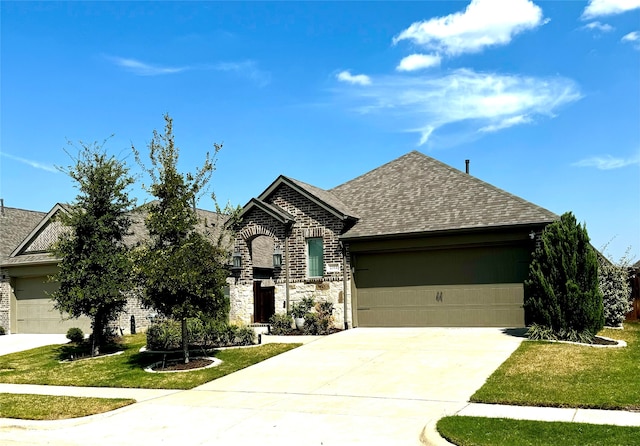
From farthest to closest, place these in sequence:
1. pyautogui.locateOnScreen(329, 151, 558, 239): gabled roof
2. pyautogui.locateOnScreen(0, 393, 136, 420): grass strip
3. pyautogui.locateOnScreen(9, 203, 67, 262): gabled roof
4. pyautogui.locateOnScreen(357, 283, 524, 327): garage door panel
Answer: pyautogui.locateOnScreen(9, 203, 67, 262): gabled roof → pyautogui.locateOnScreen(329, 151, 558, 239): gabled roof → pyautogui.locateOnScreen(357, 283, 524, 327): garage door panel → pyautogui.locateOnScreen(0, 393, 136, 420): grass strip

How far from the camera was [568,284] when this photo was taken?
49.0 feet

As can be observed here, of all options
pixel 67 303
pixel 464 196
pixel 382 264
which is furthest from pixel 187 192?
pixel 464 196

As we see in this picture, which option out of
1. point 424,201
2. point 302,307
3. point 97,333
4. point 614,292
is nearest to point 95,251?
point 97,333

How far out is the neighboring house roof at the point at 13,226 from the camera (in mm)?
27422

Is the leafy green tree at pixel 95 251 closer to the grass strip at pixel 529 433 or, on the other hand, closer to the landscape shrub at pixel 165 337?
the landscape shrub at pixel 165 337

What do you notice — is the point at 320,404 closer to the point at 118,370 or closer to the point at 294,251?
the point at 118,370

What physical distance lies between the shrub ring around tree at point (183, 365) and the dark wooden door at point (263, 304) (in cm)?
678

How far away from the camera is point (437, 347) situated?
1466cm

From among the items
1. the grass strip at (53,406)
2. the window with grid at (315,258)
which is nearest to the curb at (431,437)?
the grass strip at (53,406)

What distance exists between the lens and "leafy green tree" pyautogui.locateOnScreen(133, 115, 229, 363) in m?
14.2

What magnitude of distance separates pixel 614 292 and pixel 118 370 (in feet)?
47.3

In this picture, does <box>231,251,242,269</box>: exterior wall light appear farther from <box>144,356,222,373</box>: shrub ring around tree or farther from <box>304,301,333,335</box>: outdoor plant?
<box>144,356,222,373</box>: shrub ring around tree

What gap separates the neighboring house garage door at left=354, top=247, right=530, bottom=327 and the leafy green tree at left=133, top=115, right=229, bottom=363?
5.93 metres

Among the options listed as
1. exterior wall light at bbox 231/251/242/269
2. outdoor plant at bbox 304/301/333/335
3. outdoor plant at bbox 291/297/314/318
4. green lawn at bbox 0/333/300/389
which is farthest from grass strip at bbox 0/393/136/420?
exterior wall light at bbox 231/251/242/269
